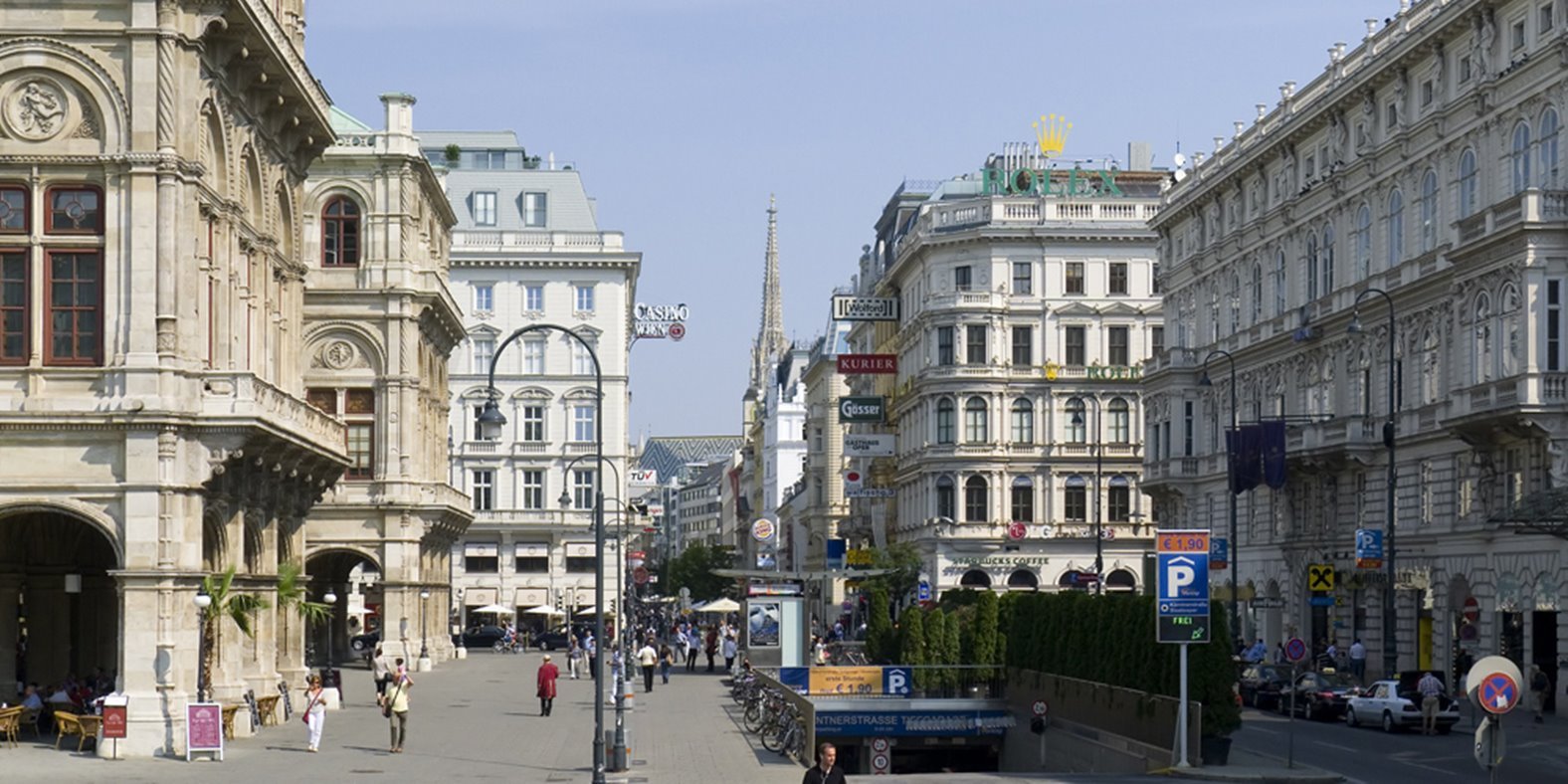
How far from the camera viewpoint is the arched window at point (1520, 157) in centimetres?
5694

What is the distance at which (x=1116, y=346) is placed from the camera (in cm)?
10775

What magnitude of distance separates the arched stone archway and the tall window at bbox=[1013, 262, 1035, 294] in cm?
6337

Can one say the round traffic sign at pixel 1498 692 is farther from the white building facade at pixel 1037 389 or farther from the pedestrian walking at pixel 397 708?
the white building facade at pixel 1037 389

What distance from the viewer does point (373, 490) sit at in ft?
246

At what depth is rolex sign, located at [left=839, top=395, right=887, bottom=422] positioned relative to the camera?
306ft

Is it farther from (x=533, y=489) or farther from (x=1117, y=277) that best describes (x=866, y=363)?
(x=533, y=489)

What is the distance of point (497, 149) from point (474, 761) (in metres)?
85.5

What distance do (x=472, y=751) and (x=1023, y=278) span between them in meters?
67.0

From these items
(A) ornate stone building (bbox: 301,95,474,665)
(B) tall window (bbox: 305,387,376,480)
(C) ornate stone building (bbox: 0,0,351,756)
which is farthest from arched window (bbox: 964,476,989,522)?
(C) ornate stone building (bbox: 0,0,351,756)

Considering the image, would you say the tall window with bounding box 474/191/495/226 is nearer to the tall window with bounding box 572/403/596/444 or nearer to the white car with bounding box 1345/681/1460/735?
the tall window with bounding box 572/403/596/444

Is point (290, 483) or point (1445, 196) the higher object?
point (1445, 196)

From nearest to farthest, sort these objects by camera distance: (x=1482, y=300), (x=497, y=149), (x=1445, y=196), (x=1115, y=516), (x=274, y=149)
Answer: (x=274, y=149)
(x=1482, y=300)
(x=1445, y=196)
(x=1115, y=516)
(x=497, y=149)

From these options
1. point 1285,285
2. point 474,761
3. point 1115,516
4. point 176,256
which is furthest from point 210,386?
point 1115,516

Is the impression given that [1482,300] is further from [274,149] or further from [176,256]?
[176,256]
